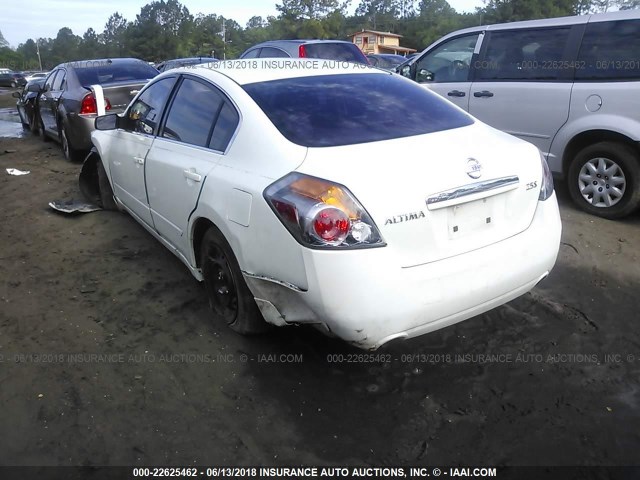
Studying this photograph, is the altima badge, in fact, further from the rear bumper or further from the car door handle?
the car door handle

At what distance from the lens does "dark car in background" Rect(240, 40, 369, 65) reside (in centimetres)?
1044

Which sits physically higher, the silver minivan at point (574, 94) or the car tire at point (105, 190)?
the silver minivan at point (574, 94)

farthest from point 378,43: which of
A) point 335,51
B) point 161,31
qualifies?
point 335,51

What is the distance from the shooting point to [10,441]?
245 centimetres

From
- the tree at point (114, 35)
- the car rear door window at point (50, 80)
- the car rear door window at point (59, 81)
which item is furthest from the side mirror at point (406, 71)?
the tree at point (114, 35)

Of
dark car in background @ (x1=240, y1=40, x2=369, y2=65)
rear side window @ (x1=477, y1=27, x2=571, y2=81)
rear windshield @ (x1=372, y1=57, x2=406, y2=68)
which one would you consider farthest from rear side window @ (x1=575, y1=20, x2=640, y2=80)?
rear windshield @ (x1=372, y1=57, x2=406, y2=68)

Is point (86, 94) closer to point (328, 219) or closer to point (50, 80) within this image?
point (50, 80)

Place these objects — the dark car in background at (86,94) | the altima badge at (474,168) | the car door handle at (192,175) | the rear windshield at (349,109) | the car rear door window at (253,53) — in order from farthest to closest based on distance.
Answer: the car rear door window at (253,53) → the dark car in background at (86,94) → the car door handle at (192,175) → the rear windshield at (349,109) → the altima badge at (474,168)

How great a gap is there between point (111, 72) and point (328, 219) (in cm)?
701

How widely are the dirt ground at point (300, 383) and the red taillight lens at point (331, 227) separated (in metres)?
0.88

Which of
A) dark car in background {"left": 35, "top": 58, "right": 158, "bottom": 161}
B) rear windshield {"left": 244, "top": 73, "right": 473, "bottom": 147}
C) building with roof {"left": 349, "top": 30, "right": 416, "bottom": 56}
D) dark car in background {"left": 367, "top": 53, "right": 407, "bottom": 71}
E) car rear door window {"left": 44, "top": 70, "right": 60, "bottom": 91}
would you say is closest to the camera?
rear windshield {"left": 244, "top": 73, "right": 473, "bottom": 147}

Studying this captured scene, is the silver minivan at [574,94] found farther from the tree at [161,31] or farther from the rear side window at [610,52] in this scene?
→ the tree at [161,31]

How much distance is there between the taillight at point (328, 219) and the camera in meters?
2.38

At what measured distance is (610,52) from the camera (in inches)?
197
